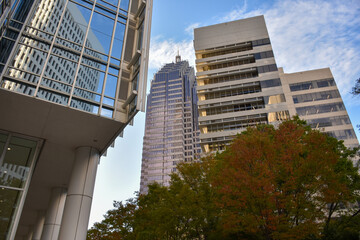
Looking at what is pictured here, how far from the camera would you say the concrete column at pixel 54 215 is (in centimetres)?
2288

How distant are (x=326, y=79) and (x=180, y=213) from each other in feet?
180

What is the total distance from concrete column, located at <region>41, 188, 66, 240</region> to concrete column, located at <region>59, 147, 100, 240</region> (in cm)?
1008

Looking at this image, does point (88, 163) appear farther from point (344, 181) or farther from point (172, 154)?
point (172, 154)

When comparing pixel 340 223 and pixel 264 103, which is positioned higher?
pixel 264 103

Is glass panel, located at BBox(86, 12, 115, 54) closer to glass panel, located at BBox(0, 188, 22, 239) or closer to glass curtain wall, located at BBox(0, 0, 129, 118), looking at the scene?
glass curtain wall, located at BBox(0, 0, 129, 118)

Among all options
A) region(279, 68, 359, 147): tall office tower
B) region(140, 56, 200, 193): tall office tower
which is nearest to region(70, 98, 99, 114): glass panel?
region(279, 68, 359, 147): tall office tower

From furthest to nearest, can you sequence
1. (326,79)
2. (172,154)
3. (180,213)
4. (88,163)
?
(172,154) → (326,79) → (180,213) → (88,163)

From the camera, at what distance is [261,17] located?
64.2 m

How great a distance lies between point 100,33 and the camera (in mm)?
16141

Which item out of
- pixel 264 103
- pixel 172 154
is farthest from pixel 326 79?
pixel 172 154

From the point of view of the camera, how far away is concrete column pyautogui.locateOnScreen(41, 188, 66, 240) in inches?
901

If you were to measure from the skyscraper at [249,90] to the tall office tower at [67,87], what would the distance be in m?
37.0

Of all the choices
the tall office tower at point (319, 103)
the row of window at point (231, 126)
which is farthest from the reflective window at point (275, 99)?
the tall office tower at point (319, 103)

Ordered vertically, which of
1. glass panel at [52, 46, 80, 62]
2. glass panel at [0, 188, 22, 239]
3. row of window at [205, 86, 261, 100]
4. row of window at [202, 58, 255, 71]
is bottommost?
glass panel at [0, 188, 22, 239]
